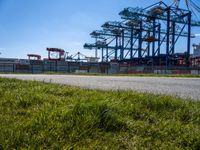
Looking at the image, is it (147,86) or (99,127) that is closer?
(99,127)

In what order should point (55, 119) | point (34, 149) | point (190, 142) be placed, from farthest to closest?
point (55, 119) → point (190, 142) → point (34, 149)

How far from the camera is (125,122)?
2.99m

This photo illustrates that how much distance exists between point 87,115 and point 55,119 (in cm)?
32

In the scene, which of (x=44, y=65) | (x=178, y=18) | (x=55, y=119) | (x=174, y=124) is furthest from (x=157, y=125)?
(x=178, y=18)

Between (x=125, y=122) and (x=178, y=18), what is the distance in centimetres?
5246

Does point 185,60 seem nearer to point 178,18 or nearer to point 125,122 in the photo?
point 178,18

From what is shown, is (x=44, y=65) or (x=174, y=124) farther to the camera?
(x=44, y=65)

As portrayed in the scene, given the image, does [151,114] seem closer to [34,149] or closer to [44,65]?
[34,149]

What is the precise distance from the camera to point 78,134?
104 inches

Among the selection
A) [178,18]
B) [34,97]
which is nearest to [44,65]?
[178,18]

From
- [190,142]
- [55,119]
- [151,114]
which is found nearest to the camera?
[190,142]

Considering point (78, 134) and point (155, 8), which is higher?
point (155, 8)

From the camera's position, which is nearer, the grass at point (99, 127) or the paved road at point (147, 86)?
the grass at point (99, 127)

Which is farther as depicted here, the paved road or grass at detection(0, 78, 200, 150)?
the paved road
